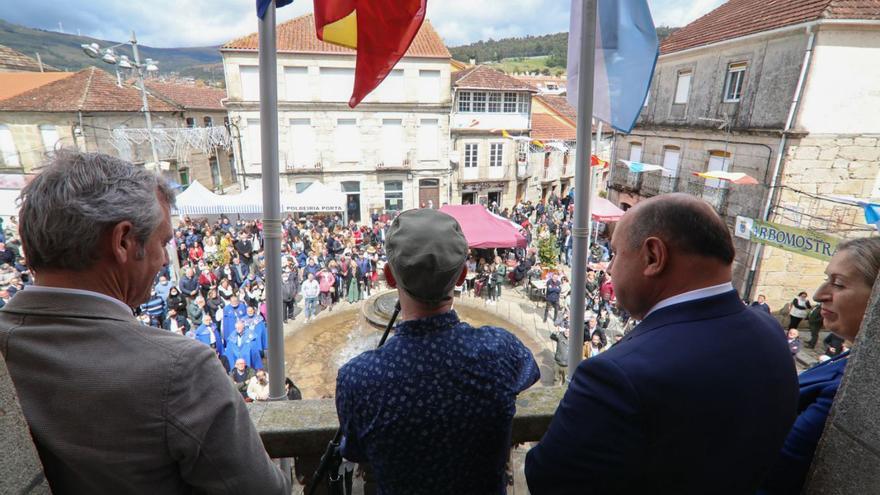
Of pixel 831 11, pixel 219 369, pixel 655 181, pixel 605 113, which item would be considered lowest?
pixel 655 181

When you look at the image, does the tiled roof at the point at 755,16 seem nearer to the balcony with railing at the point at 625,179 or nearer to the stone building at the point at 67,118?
the balcony with railing at the point at 625,179

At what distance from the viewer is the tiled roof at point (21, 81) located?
26.9 metres

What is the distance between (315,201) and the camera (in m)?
16.3

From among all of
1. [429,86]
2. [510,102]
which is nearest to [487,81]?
[510,102]

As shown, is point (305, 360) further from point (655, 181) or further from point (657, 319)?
point (655, 181)

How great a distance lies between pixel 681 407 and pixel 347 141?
2300 centimetres

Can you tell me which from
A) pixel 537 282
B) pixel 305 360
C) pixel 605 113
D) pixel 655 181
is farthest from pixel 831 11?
pixel 305 360

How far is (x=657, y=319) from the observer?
1320 millimetres

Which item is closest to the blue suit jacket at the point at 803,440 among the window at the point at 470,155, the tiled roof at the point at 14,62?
the window at the point at 470,155

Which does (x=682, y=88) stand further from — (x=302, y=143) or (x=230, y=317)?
(x=230, y=317)

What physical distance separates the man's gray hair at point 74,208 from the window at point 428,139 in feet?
74.6

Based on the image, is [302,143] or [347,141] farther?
[347,141]

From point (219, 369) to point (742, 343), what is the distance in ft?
4.75

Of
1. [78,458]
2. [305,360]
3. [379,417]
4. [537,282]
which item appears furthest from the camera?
[537,282]
